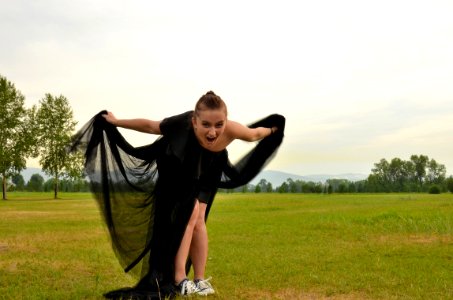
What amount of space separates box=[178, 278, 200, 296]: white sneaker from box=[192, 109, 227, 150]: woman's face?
1.69 metres

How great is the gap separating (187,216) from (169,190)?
0.44 meters

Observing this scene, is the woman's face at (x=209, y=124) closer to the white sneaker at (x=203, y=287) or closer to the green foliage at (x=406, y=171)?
the white sneaker at (x=203, y=287)

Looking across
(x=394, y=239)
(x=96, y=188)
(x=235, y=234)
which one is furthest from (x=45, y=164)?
(x=96, y=188)

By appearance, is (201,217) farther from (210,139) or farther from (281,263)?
(281,263)

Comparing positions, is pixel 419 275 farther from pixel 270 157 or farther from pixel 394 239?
pixel 394 239

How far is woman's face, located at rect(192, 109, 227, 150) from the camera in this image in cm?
567

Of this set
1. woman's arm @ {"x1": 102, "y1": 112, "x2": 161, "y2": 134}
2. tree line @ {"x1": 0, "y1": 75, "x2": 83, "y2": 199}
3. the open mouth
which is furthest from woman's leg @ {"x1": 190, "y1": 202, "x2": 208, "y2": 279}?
tree line @ {"x1": 0, "y1": 75, "x2": 83, "y2": 199}

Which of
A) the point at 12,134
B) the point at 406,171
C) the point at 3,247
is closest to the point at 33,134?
the point at 12,134

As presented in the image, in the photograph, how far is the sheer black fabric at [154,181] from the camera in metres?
6.10

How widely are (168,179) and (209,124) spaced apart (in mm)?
1064

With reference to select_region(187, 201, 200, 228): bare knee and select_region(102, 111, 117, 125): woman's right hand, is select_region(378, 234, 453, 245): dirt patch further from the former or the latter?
select_region(102, 111, 117, 125): woman's right hand

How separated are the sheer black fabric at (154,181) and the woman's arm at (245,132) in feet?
0.63

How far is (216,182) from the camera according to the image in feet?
21.7

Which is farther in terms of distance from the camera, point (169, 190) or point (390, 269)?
point (390, 269)
